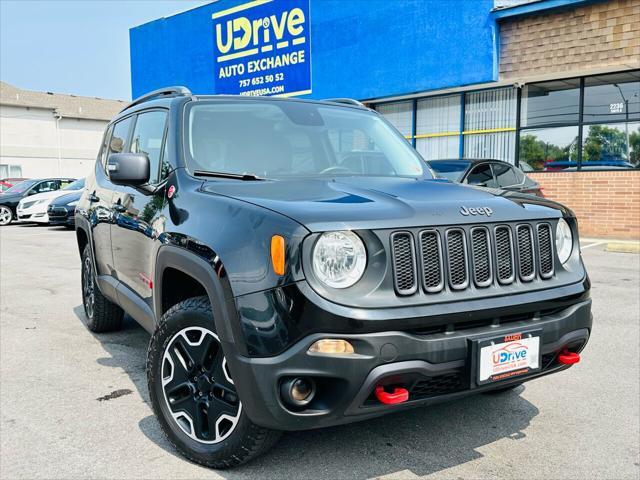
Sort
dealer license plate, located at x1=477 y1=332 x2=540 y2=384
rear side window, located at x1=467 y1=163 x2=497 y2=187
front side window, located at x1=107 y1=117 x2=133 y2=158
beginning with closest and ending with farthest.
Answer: dealer license plate, located at x1=477 y1=332 x2=540 y2=384
front side window, located at x1=107 y1=117 x2=133 y2=158
rear side window, located at x1=467 y1=163 x2=497 y2=187

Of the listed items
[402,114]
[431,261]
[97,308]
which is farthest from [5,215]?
[431,261]

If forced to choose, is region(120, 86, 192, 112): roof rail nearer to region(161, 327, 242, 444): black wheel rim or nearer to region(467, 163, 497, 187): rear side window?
region(161, 327, 242, 444): black wheel rim

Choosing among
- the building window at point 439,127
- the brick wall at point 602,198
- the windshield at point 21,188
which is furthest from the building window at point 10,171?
the brick wall at point 602,198

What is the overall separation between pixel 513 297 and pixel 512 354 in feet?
0.83

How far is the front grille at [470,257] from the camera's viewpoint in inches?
96.5

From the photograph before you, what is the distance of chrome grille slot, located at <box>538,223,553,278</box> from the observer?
2.87 metres

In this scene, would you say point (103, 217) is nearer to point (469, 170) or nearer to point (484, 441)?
point (484, 441)

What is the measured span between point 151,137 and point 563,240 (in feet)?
8.60

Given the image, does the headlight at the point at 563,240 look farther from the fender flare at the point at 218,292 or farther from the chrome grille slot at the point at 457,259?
the fender flare at the point at 218,292

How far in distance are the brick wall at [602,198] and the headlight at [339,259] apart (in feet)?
39.1

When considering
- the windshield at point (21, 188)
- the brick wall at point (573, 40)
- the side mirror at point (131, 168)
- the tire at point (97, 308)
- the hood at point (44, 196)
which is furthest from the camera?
the windshield at point (21, 188)

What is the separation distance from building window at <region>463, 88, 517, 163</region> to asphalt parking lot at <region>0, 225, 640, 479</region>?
33.0 feet

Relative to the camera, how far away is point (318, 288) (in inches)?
90.7

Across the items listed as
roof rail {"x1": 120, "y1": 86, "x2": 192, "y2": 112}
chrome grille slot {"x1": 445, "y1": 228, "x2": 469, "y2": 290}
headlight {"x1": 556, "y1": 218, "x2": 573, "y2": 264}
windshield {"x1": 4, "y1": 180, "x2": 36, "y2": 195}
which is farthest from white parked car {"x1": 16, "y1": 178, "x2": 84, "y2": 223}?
chrome grille slot {"x1": 445, "y1": 228, "x2": 469, "y2": 290}
